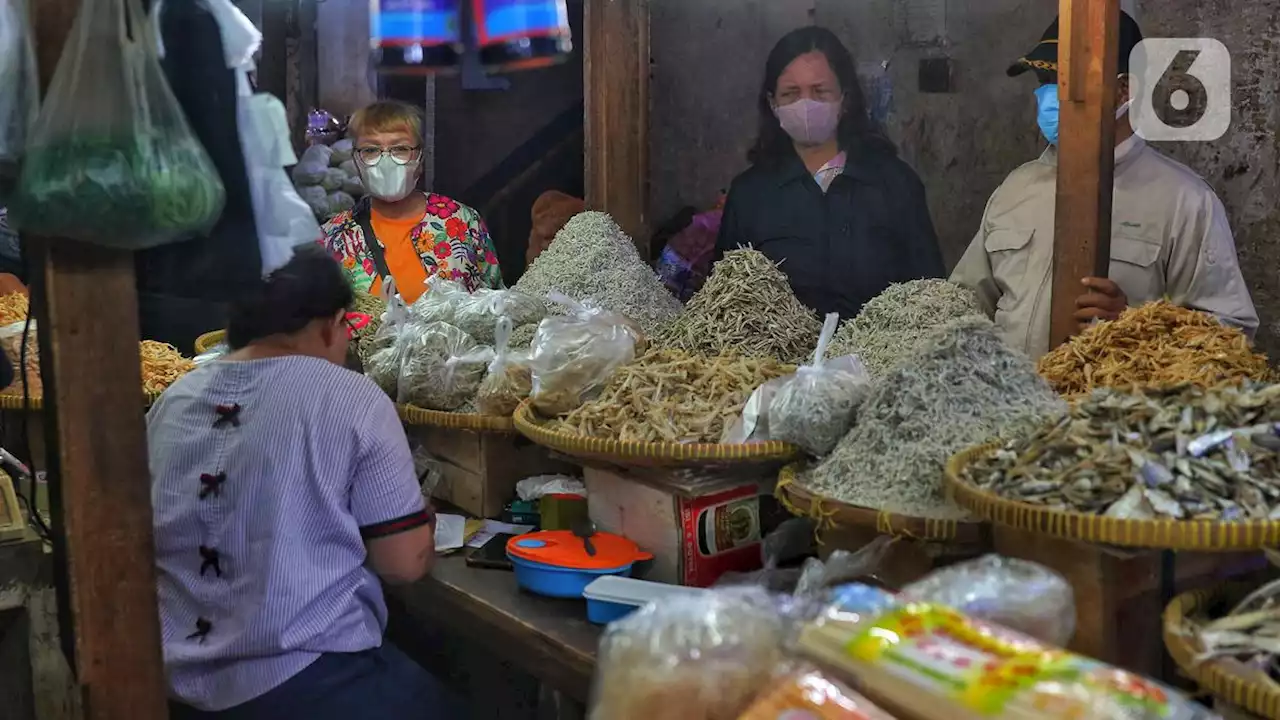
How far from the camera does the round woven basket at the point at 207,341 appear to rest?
3.93 metres

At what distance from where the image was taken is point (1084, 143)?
106 inches

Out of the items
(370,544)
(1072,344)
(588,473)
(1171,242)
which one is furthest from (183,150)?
(1171,242)

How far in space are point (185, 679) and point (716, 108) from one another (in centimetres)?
354

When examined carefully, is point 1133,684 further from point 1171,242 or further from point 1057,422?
point 1171,242

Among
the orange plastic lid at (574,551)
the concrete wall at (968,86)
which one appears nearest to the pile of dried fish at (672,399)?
the orange plastic lid at (574,551)

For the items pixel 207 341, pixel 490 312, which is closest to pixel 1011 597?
pixel 490 312

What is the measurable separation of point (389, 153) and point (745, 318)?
172 centimetres

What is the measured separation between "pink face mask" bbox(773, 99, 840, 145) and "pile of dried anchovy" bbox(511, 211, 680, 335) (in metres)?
0.70

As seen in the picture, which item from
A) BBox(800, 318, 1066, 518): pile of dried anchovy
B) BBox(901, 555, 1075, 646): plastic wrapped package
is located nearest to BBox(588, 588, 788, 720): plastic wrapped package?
BBox(901, 555, 1075, 646): plastic wrapped package

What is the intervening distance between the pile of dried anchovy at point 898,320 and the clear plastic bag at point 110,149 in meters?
1.65

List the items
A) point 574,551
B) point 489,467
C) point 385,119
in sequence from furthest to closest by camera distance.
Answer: point 385,119 → point 489,467 → point 574,551

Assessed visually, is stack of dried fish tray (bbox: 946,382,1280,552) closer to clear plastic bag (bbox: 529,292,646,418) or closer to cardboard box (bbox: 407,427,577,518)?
clear plastic bag (bbox: 529,292,646,418)

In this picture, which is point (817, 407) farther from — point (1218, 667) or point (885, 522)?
point (1218, 667)

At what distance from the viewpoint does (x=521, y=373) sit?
299cm
